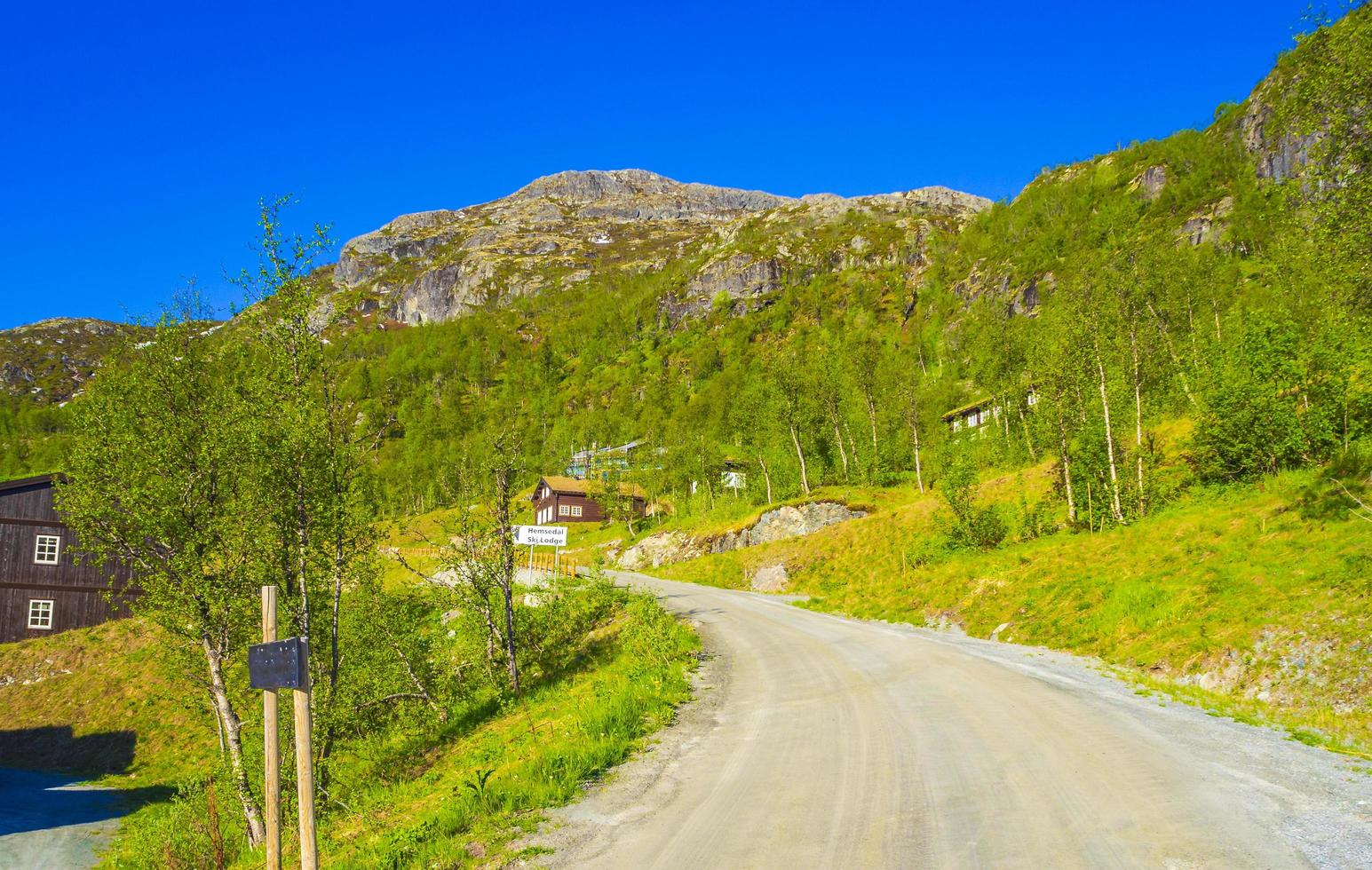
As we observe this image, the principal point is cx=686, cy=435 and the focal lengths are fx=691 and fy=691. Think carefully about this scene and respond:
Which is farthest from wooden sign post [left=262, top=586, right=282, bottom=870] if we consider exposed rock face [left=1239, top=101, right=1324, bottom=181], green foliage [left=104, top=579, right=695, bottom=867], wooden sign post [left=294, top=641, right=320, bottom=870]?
exposed rock face [left=1239, top=101, right=1324, bottom=181]

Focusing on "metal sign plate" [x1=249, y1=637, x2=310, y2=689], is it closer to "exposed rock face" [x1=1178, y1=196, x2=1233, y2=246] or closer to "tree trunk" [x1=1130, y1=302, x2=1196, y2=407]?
"tree trunk" [x1=1130, y1=302, x2=1196, y2=407]

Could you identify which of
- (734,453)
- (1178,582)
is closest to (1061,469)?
(1178,582)

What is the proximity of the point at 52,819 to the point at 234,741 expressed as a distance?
635 inches

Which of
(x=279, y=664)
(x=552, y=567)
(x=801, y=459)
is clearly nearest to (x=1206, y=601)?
(x=279, y=664)

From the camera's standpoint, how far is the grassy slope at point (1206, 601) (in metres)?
12.9

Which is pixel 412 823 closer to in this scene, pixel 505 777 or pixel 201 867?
pixel 505 777

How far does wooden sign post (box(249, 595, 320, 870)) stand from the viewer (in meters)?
7.82

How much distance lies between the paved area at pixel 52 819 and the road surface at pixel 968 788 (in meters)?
20.9

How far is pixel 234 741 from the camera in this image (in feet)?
49.4

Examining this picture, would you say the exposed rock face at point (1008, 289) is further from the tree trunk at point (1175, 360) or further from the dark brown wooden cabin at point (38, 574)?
the dark brown wooden cabin at point (38, 574)

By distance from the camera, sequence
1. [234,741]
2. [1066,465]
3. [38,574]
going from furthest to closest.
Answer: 1. [38,574]
2. [1066,465]
3. [234,741]

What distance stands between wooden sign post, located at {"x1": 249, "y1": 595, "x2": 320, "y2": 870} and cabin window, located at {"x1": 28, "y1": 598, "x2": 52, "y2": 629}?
46257mm

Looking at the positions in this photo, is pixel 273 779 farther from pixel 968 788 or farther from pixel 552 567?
pixel 552 567

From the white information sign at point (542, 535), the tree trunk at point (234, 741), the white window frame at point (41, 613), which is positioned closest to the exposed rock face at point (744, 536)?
the white information sign at point (542, 535)
